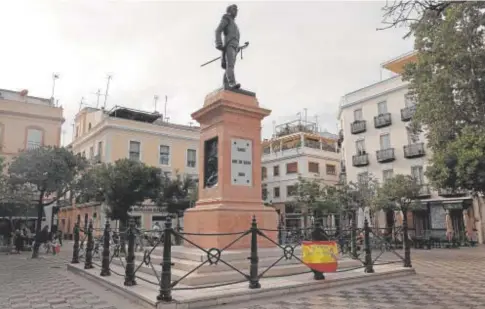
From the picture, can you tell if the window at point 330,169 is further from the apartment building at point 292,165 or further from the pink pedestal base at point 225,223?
the pink pedestal base at point 225,223

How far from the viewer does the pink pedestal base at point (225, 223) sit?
26.8ft

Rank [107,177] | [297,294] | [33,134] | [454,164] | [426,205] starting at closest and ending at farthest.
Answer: [297,294]
[454,164]
[107,177]
[426,205]
[33,134]

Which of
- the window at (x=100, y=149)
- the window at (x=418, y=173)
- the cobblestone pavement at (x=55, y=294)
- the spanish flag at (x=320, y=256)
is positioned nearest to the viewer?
the cobblestone pavement at (x=55, y=294)

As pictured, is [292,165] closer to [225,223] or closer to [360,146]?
[360,146]

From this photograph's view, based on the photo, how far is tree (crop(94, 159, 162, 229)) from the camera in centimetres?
2277

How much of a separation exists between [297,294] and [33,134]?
29440mm

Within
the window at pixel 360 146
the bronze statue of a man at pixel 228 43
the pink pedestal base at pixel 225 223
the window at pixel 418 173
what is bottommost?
the pink pedestal base at pixel 225 223

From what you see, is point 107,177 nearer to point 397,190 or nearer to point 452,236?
point 397,190

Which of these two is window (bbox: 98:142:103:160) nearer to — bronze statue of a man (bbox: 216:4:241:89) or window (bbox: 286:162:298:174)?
window (bbox: 286:162:298:174)

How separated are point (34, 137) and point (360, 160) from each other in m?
26.3

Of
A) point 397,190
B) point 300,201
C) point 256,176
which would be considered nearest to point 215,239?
point 256,176

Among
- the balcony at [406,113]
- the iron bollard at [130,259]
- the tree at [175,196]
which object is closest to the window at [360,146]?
the balcony at [406,113]

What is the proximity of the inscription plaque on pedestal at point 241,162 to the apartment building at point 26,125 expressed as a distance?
24658 mm

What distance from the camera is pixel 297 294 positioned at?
674 cm
